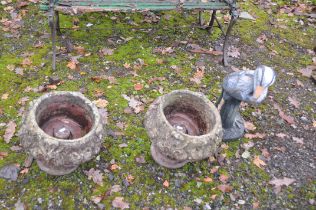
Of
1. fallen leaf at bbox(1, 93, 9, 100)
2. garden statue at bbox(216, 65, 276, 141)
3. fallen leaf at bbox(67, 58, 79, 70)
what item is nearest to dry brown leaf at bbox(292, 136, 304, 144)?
garden statue at bbox(216, 65, 276, 141)

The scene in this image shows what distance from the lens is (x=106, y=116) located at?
419 cm

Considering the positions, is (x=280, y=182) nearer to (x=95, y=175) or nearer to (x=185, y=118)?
(x=185, y=118)

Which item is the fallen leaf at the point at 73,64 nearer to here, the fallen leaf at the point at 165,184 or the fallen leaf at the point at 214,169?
the fallen leaf at the point at 165,184

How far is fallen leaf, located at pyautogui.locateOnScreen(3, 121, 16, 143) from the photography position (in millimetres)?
3789

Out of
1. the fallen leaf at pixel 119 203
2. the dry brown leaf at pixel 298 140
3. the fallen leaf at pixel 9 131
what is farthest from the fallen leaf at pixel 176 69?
the fallen leaf at pixel 9 131

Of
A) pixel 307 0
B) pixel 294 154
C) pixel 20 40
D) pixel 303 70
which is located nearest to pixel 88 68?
pixel 20 40

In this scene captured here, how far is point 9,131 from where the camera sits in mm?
3857

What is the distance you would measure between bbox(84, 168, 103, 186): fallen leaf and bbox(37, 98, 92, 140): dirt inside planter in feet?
1.34

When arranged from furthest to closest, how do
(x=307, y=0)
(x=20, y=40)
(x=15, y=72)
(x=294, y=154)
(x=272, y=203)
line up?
1. (x=307, y=0)
2. (x=20, y=40)
3. (x=15, y=72)
4. (x=294, y=154)
5. (x=272, y=203)

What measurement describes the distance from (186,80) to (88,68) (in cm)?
137

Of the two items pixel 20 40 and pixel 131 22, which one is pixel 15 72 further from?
pixel 131 22

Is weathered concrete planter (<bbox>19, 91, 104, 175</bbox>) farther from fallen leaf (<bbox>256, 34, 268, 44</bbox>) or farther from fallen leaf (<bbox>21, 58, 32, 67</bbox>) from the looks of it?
fallen leaf (<bbox>256, 34, 268, 44</bbox>)

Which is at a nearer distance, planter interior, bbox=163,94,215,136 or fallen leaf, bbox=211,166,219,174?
planter interior, bbox=163,94,215,136

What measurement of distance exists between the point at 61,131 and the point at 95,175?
604 mm
